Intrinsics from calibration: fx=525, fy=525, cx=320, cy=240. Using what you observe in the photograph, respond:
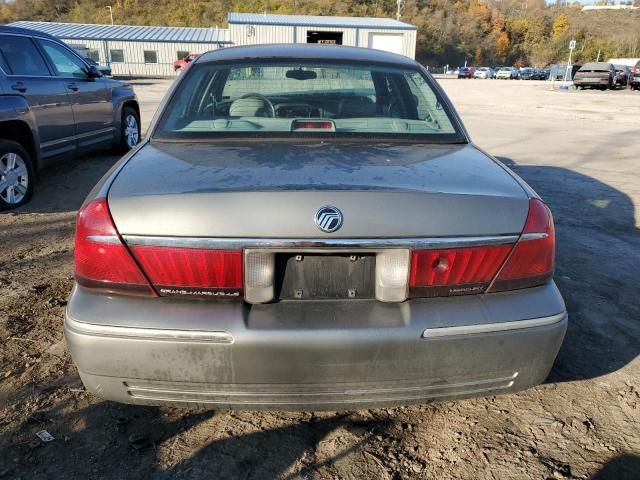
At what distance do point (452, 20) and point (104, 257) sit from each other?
11577 centimetres

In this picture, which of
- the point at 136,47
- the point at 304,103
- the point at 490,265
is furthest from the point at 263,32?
the point at 490,265

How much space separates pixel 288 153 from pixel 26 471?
1641 millimetres

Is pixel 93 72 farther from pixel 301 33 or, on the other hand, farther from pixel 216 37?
pixel 216 37

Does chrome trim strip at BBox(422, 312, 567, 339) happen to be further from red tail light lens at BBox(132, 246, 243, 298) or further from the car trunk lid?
red tail light lens at BBox(132, 246, 243, 298)

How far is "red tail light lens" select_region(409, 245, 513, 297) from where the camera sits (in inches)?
74.7

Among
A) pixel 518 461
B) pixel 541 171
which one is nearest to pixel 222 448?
pixel 518 461

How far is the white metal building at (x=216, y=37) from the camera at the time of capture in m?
42.4

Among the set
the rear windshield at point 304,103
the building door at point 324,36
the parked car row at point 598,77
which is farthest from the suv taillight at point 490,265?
the building door at point 324,36

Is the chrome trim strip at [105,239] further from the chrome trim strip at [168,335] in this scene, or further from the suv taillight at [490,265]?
the suv taillight at [490,265]

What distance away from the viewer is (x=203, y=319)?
5.98 feet

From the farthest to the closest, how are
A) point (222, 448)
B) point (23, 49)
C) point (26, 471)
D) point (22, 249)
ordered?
point (23, 49) → point (22, 249) → point (222, 448) → point (26, 471)

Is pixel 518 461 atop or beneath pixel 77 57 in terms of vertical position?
beneath

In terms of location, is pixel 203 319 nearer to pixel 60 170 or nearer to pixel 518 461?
pixel 518 461

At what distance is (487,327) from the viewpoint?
188 cm
